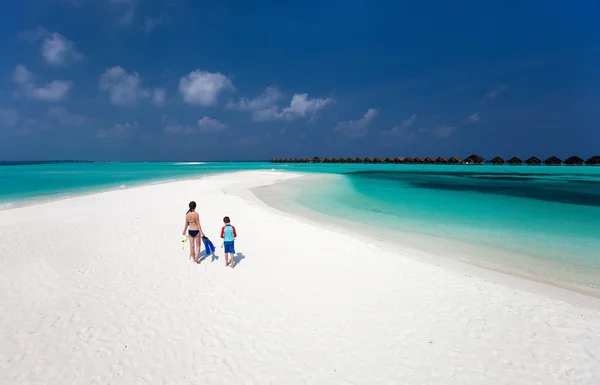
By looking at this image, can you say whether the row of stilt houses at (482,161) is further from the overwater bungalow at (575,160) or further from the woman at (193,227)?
the woman at (193,227)

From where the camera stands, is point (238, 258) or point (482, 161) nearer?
point (238, 258)

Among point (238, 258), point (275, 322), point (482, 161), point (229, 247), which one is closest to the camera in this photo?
point (275, 322)

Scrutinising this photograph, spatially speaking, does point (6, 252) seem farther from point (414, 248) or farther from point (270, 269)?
point (414, 248)

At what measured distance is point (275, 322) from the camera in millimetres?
5438

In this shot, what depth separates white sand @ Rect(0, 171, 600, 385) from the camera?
424 centimetres

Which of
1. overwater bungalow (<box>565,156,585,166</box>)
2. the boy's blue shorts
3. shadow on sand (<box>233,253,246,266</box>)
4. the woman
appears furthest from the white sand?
overwater bungalow (<box>565,156,585,166</box>)

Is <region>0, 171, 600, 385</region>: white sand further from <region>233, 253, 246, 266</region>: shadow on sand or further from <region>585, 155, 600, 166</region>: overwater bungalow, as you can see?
<region>585, 155, 600, 166</region>: overwater bungalow

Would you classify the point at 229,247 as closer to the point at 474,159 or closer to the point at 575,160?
the point at 474,159

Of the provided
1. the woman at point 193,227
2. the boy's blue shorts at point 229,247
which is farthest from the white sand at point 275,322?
the boy's blue shorts at point 229,247

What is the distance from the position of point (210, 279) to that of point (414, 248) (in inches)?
278

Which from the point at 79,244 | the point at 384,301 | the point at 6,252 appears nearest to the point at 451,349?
the point at 384,301

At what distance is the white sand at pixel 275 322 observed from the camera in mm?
4242

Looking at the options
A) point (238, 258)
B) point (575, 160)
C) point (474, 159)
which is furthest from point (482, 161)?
point (238, 258)

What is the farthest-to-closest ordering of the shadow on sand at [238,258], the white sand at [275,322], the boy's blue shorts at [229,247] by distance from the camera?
the shadow on sand at [238,258]
the boy's blue shorts at [229,247]
the white sand at [275,322]
